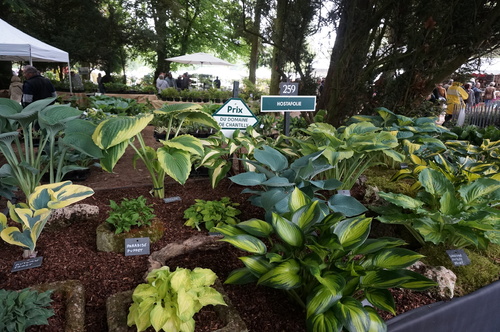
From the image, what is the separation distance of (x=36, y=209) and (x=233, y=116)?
1650 millimetres

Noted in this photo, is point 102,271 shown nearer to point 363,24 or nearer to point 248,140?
point 248,140

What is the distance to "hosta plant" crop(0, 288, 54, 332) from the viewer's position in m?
1.15

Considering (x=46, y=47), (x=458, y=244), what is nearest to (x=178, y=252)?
(x=458, y=244)

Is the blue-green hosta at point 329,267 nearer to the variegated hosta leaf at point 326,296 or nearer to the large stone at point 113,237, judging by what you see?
the variegated hosta leaf at point 326,296

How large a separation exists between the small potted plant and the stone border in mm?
349

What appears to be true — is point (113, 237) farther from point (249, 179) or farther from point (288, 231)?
point (288, 231)

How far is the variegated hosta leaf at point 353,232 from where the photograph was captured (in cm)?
132

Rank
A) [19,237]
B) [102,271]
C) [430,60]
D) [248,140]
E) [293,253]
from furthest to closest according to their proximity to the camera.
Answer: [430,60] < [248,140] < [102,271] < [19,237] < [293,253]

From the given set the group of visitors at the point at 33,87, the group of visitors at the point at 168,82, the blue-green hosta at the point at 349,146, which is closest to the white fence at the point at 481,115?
the blue-green hosta at the point at 349,146

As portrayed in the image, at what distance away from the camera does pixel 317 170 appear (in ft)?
6.21

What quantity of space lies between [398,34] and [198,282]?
351 centimetres

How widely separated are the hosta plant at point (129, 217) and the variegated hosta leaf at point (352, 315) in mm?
1218

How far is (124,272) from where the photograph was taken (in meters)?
1.69

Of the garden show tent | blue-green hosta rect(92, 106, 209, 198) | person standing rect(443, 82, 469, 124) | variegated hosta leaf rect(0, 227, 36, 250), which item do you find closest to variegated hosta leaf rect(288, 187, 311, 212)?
blue-green hosta rect(92, 106, 209, 198)
